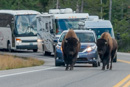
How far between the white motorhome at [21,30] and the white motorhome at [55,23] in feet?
15.7

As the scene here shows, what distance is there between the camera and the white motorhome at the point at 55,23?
111 ft

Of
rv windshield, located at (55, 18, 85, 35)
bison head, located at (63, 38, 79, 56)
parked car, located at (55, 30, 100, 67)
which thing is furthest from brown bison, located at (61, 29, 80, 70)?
rv windshield, located at (55, 18, 85, 35)

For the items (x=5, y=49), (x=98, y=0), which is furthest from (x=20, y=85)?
(x=98, y=0)

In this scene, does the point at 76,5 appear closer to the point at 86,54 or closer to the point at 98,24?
the point at 98,24

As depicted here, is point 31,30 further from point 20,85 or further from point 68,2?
point 68,2

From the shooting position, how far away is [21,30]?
138 ft

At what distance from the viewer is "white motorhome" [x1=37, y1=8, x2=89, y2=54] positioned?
3378 cm

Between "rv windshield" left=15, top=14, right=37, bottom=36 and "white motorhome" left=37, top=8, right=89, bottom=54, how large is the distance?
199 inches

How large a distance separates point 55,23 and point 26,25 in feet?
28.9

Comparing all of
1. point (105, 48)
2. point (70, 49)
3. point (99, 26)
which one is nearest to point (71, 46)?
point (70, 49)

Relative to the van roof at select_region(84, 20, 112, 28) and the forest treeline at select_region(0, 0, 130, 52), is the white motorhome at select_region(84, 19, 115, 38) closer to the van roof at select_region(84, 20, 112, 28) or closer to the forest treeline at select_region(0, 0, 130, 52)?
the van roof at select_region(84, 20, 112, 28)

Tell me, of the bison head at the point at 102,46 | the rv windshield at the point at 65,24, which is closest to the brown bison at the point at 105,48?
the bison head at the point at 102,46

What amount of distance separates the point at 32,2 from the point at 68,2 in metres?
6.03

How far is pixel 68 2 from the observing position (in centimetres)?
7475
